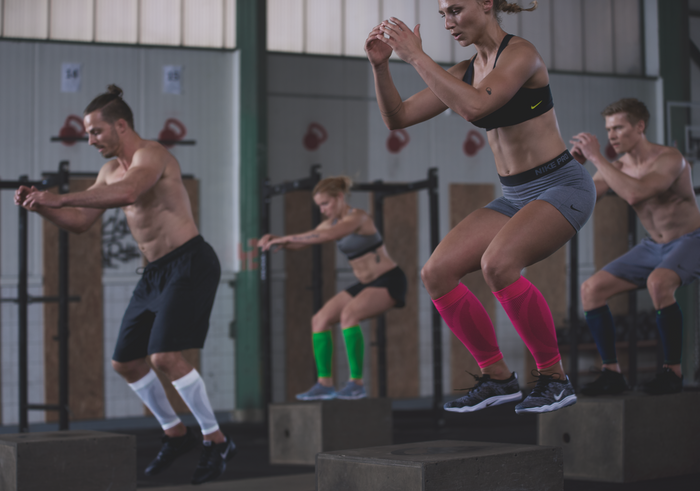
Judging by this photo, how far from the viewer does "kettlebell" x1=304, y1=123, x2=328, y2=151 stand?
26.9 feet

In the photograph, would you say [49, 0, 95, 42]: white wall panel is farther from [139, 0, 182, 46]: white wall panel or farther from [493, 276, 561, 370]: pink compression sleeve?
[493, 276, 561, 370]: pink compression sleeve

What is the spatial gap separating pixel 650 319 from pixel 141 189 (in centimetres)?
749

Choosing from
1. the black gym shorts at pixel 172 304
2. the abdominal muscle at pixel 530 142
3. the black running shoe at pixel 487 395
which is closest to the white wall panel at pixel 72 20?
the black gym shorts at pixel 172 304

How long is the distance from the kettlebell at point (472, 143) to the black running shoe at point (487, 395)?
6369mm

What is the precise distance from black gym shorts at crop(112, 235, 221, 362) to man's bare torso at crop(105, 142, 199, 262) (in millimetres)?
57

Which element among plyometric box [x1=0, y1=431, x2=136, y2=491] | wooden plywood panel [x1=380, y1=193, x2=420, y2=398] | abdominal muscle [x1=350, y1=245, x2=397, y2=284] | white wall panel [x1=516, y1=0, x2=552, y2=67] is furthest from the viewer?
white wall panel [x1=516, y1=0, x2=552, y2=67]

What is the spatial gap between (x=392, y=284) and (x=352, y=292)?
298mm

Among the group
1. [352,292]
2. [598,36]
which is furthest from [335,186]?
[598,36]

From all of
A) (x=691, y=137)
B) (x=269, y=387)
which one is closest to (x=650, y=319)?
(x=691, y=137)

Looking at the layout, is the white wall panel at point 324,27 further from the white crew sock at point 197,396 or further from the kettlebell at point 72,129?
the white crew sock at point 197,396

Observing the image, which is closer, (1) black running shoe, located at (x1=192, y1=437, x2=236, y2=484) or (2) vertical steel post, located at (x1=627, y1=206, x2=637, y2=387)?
(1) black running shoe, located at (x1=192, y1=437, x2=236, y2=484)

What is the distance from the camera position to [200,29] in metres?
7.76

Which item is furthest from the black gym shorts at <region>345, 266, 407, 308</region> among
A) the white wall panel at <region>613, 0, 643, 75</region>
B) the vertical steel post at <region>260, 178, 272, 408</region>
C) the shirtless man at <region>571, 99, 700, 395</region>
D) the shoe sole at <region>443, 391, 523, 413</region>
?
the white wall panel at <region>613, 0, 643, 75</region>

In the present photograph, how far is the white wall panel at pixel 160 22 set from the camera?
24.9 feet
